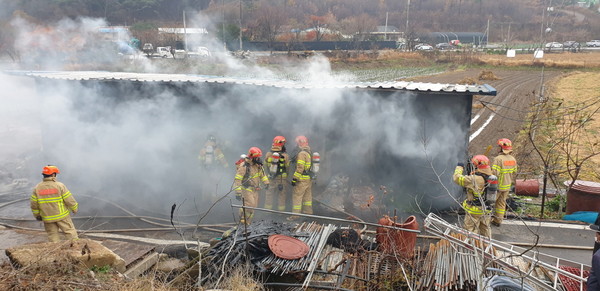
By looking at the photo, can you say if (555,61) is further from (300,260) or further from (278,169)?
(300,260)

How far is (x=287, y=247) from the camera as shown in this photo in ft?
19.5

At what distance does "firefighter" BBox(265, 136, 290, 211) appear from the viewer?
9.20 meters

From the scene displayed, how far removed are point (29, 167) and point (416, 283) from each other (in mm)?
13023

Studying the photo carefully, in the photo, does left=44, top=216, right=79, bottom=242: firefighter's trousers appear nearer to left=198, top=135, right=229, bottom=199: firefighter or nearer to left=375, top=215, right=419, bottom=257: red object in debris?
left=198, top=135, right=229, bottom=199: firefighter

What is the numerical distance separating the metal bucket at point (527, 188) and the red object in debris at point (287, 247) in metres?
6.78

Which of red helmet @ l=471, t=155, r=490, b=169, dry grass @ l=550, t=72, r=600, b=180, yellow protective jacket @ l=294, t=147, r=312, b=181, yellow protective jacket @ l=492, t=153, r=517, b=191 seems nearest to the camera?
red helmet @ l=471, t=155, r=490, b=169

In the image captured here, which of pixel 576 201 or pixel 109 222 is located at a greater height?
pixel 576 201

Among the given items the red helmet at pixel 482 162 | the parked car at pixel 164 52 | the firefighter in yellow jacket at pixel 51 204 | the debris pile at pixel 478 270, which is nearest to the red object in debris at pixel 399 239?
the debris pile at pixel 478 270

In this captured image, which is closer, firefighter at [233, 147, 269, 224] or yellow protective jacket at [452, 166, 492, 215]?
yellow protective jacket at [452, 166, 492, 215]

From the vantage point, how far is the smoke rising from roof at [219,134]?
387 inches

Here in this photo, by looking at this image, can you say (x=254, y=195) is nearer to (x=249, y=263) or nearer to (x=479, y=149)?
(x=249, y=263)

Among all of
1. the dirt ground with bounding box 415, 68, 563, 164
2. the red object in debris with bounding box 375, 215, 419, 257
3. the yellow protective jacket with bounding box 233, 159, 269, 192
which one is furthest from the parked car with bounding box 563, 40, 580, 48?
the red object in debris with bounding box 375, 215, 419, 257

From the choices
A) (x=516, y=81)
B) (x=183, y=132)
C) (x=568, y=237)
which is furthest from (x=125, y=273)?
(x=516, y=81)

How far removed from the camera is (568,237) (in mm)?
7684
